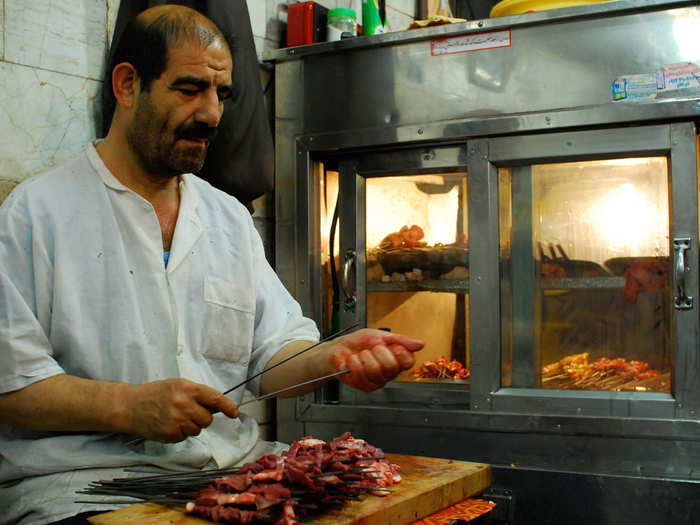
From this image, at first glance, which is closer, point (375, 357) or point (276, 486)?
point (276, 486)

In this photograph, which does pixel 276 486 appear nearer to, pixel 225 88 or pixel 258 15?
pixel 225 88

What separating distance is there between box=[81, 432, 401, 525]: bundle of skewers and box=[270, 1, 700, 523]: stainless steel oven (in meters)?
1.35

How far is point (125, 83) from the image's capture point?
250 centimetres

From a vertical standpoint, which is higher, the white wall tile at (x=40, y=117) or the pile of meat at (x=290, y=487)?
the white wall tile at (x=40, y=117)

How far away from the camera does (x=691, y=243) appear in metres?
3.11

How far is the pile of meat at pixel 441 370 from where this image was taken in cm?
373

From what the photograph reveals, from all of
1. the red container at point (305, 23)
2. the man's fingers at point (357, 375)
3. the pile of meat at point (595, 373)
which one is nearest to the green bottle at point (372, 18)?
the red container at point (305, 23)

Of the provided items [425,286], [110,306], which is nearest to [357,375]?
[110,306]

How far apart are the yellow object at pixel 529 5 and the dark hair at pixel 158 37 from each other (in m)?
1.59

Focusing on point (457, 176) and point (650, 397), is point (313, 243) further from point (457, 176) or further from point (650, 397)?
point (650, 397)

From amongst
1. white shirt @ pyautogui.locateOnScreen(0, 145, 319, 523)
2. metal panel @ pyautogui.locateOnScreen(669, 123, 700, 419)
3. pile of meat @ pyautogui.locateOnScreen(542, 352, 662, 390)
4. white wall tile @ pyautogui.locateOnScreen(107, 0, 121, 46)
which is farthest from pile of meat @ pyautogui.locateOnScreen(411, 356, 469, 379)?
white wall tile @ pyautogui.locateOnScreen(107, 0, 121, 46)

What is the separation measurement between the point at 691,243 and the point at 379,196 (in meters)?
1.47

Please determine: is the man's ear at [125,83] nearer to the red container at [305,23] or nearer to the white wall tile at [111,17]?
the white wall tile at [111,17]

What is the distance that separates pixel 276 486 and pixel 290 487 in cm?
7
